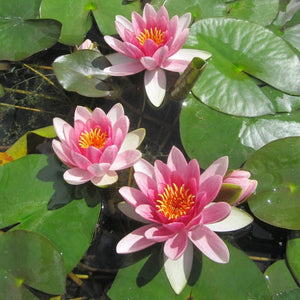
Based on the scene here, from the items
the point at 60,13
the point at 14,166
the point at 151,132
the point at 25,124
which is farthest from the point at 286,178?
the point at 60,13

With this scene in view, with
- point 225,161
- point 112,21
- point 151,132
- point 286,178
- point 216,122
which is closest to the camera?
point 225,161

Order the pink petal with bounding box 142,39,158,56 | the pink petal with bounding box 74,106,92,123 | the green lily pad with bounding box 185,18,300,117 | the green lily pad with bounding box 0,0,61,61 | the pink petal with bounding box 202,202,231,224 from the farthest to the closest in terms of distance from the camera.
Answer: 1. the green lily pad with bounding box 0,0,61,61
2. the green lily pad with bounding box 185,18,300,117
3. the pink petal with bounding box 142,39,158,56
4. the pink petal with bounding box 74,106,92,123
5. the pink petal with bounding box 202,202,231,224

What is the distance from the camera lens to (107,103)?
261cm

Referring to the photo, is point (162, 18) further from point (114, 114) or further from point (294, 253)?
point (294, 253)

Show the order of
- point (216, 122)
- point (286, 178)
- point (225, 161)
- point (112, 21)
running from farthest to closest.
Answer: point (112, 21)
point (216, 122)
point (286, 178)
point (225, 161)

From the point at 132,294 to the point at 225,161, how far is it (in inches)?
33.4

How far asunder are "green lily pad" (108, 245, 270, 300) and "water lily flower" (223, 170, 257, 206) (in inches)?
12.7

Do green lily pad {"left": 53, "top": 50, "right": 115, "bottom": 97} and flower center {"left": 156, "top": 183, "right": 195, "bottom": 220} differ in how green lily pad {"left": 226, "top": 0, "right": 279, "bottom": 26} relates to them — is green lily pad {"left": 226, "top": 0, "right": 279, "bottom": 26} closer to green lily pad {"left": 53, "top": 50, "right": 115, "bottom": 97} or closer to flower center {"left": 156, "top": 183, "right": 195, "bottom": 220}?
green lily pad {"left": 53, "top": 50, "right": 115, "bottom": 97}

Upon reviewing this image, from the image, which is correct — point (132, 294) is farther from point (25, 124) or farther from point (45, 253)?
point (25, 124)

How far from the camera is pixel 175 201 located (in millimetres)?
1735

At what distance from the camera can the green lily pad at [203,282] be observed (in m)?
1.72

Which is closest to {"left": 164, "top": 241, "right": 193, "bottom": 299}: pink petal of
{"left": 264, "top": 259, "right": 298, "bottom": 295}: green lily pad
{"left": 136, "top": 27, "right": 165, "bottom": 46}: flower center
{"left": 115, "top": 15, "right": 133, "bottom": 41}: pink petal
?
{"left": 264, "top": 259, "right": 298, "bottom": 295}: green lily pad

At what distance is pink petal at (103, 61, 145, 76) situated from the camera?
2.37 metres

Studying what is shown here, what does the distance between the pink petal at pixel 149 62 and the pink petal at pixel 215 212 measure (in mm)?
1053
